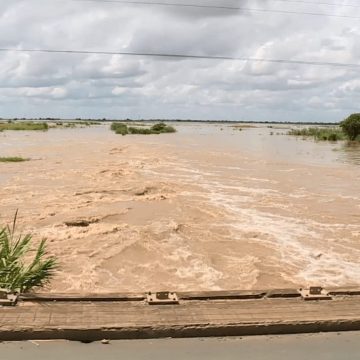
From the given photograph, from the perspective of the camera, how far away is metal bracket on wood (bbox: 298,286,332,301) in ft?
14.8

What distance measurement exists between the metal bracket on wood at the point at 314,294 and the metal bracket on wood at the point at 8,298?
101 inches

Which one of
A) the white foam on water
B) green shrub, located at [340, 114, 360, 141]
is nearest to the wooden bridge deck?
the white foam on water

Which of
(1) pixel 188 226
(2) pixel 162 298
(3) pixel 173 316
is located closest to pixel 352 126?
(1) pixel 188 226

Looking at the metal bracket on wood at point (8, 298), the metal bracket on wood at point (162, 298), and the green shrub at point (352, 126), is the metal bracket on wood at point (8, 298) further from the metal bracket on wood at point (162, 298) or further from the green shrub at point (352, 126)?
the green shrub at point (352, 126)

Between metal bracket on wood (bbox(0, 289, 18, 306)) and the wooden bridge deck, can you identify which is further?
metal bracket on wood (bbox(0, 289, 18, 306))

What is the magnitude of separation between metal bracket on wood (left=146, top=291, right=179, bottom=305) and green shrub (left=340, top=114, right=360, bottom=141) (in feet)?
161

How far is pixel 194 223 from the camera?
484 inches

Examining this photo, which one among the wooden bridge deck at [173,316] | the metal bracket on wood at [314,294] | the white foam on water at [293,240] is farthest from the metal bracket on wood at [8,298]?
the white foam on water at [293,240]

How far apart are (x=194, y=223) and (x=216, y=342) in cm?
847

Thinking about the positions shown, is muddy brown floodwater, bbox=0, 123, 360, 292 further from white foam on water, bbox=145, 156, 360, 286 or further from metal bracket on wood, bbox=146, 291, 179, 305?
metal bracket on wood, bbox=146, 291, 179, 305

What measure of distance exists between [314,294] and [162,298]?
1.42 meters

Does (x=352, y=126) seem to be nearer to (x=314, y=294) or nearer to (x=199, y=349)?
(x=314, y=294)

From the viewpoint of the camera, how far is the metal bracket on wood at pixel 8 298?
412 cm

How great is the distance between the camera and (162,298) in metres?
4.38
